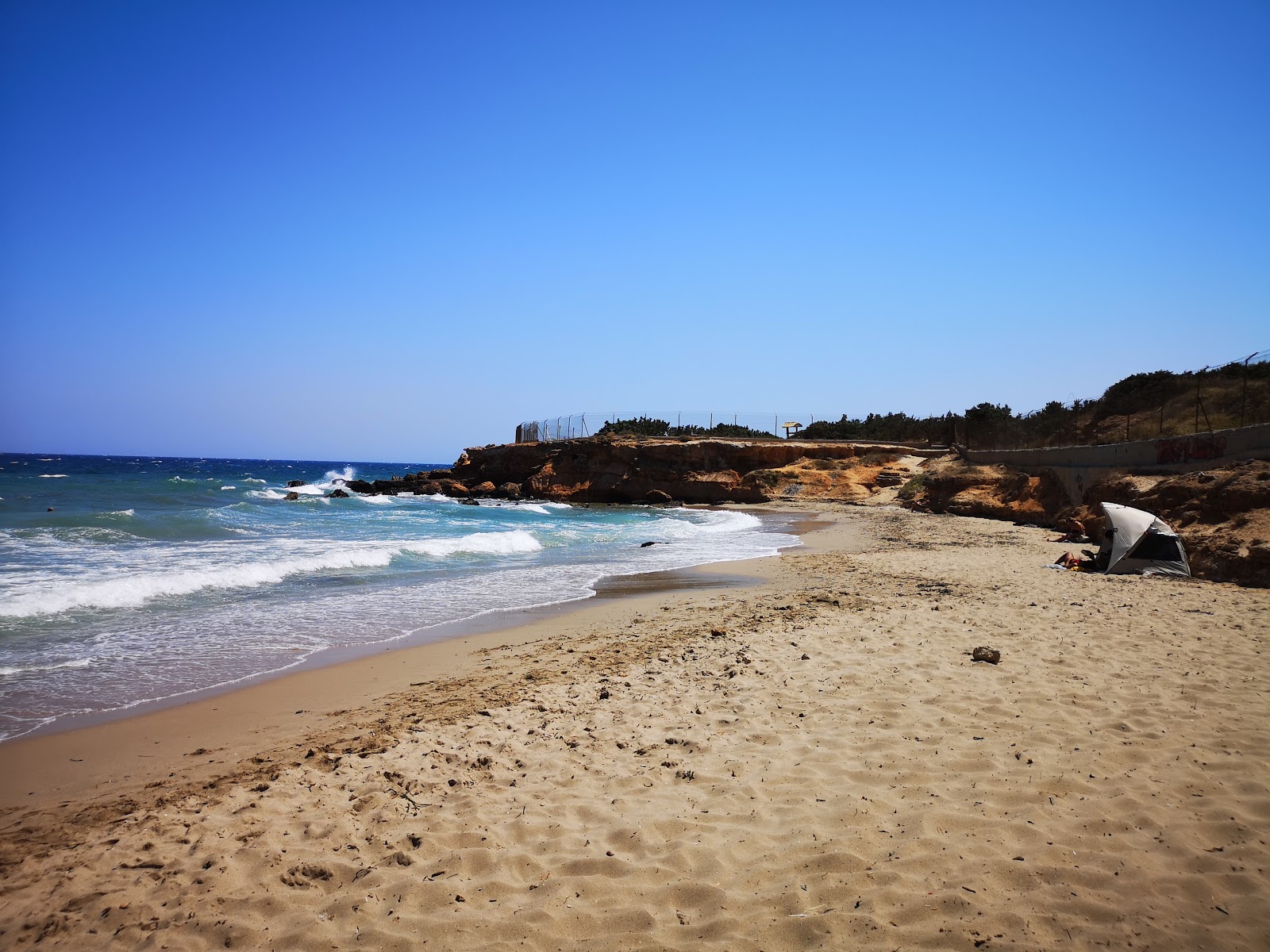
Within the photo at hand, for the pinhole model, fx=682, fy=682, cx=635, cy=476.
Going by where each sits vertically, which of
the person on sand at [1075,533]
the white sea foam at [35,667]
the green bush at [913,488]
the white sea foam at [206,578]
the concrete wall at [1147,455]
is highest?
the concrete wall at [1147,455]

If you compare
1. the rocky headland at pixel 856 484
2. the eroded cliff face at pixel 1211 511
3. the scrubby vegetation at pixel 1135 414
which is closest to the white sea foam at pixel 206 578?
the eroded cliff face at pixel 1211 511

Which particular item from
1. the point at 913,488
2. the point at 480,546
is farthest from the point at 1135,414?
the point at 480,546

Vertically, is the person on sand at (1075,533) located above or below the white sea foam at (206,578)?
above

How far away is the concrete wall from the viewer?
49.3 ft

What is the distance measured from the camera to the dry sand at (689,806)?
120 inches

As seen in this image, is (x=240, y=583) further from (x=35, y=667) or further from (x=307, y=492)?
(x=307, y=492)

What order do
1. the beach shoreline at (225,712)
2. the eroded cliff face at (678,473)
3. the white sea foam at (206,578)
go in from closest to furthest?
the beach shoreline at (225,712) → the white sea foam at (206,578) → the eroded cliff face at (678,473)

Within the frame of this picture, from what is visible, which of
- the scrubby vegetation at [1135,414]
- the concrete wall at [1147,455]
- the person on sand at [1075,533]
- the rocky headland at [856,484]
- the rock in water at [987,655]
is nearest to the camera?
the rock in water at [987,655]

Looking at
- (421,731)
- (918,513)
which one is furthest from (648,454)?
(421,731)

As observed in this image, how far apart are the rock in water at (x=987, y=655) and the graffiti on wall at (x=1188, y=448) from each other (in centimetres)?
1358

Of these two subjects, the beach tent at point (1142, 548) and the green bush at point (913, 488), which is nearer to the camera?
the beach tent at point (1142, 548)

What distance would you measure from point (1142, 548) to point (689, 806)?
444 inches

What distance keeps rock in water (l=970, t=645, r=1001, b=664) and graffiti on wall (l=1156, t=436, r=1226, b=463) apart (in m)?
13.6

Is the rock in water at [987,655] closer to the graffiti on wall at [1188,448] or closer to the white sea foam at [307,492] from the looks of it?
the graffiti on wall at [1188,448]
